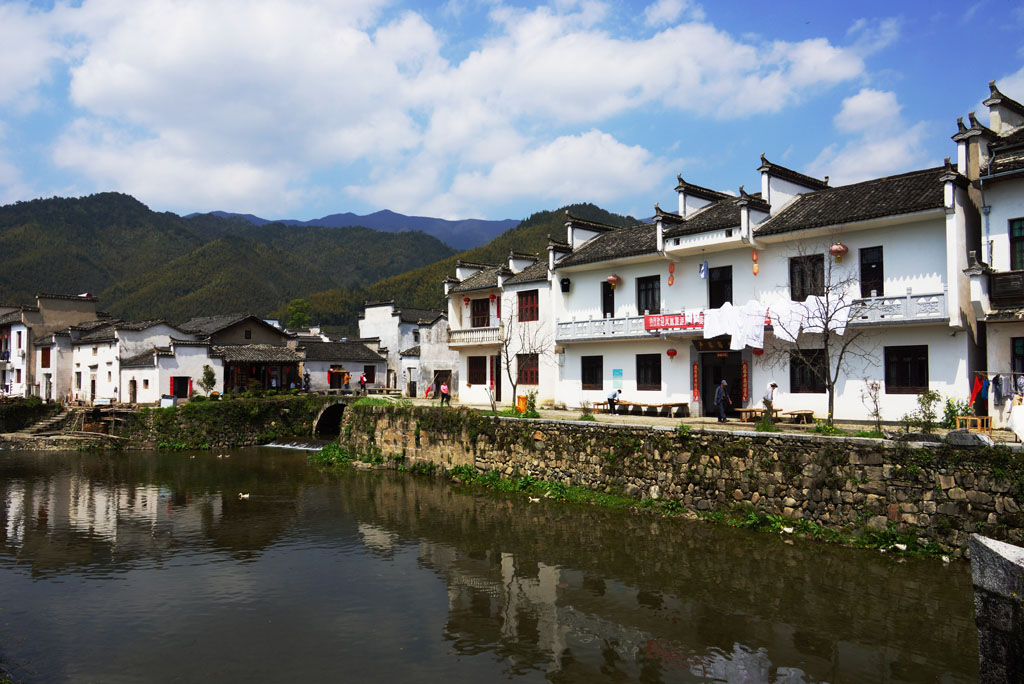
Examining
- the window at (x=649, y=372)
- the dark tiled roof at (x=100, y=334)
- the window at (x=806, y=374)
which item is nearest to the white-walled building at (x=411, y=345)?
the window at (x=649, y=372)

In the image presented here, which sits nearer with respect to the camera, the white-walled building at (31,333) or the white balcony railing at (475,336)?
the white balcony railing at (475,336)

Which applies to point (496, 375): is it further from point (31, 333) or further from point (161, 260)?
point (161, 260)

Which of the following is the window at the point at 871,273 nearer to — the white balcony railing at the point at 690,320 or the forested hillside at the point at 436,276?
the white balcony railing at the point at 690,320

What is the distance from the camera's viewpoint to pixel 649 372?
92.5ft

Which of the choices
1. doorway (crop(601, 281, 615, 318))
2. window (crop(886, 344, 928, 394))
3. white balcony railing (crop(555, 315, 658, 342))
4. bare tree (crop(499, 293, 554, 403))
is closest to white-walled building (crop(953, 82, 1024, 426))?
window (crop(886, 344, 928, 394))

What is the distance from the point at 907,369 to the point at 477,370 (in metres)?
20.5

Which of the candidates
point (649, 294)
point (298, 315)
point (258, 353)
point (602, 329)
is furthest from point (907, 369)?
point (298, 315)

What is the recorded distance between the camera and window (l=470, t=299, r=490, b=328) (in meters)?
35.9

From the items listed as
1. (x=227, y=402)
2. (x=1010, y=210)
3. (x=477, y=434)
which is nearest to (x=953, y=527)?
(x=1010, y=210)

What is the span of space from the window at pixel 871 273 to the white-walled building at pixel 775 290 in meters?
0.03

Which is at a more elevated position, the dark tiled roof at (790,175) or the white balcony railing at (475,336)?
the dark tiled roof at (790,175)

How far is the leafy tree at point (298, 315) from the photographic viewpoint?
89.8m

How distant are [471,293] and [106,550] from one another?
22263mm

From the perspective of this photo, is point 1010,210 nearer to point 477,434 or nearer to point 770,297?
point 770,297
